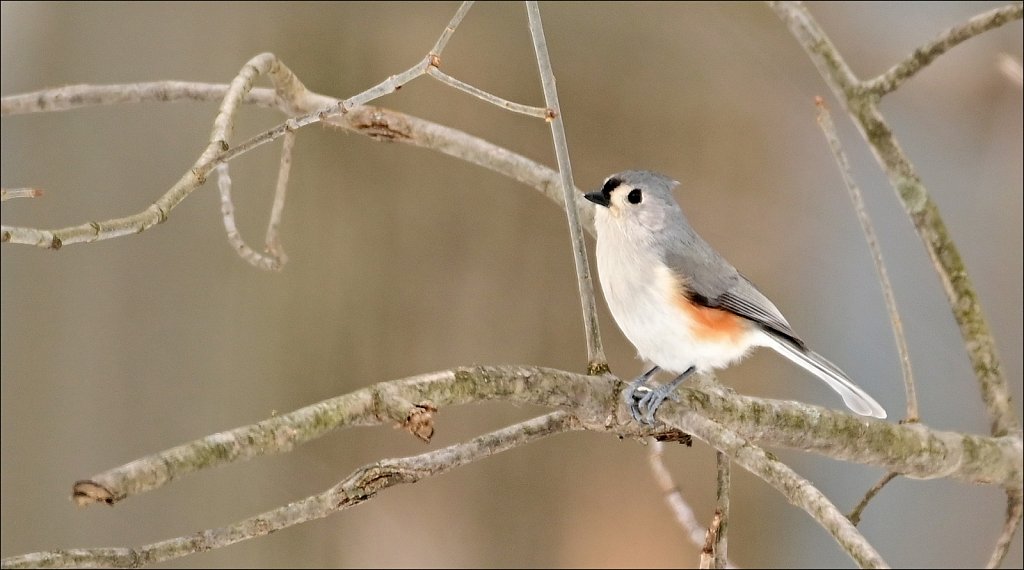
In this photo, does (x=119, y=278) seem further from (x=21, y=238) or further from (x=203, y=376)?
(x=21, y=238)

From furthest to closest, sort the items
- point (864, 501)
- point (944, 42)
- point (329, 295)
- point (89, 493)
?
point (329, 295) < point (944, 42) < point (864, 501) < point (89, 493)

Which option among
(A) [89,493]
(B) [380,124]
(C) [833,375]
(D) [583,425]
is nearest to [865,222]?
(C) [833,375]

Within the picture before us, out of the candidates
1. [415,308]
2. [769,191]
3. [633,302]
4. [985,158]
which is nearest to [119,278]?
[415,308]

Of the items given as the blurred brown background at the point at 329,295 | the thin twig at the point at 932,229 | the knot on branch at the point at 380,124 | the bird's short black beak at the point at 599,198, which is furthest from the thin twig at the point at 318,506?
the blurred brown background at the point at 329,295

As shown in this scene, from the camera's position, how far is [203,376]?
1471mm

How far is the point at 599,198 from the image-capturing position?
0.83 metres

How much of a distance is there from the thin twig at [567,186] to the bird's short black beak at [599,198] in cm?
16

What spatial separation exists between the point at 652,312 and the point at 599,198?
0.41 ft

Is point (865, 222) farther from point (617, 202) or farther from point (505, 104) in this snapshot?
point (505, 104)

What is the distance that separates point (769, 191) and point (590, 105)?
0.39 meters

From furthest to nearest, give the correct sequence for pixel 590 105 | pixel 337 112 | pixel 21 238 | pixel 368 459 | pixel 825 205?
pixel 825 205 < pixel 590 105 < pixel 368 459 < pixel 337 112 < pixel 21 238

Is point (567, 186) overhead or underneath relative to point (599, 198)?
underneath

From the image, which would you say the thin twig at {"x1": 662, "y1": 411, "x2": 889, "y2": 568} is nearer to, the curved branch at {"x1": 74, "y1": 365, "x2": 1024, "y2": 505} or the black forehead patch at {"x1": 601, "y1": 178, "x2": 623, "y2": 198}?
the curved branch at {"x1": 74, "y1": 365, "x2": 1024, "y2": 505}

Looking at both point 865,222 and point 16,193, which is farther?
point 865,222
